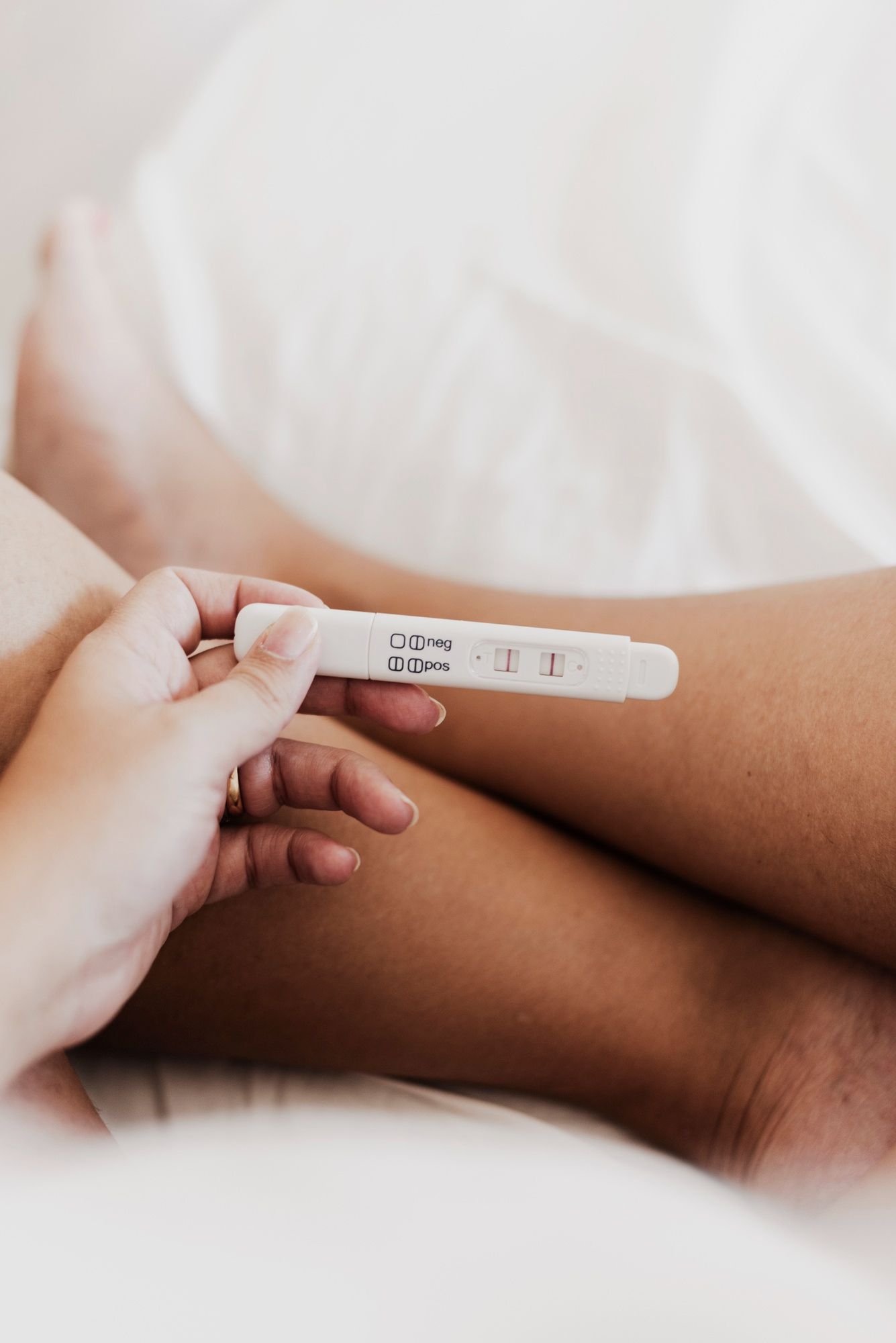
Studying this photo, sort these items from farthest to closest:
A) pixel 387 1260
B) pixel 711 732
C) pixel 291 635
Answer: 1. pixel 711 732
2. pixel 291 635
3. pixel 387 1260

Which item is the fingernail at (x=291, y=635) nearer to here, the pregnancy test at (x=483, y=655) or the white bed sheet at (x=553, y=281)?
the pregnancy test at (x=483, y=655)

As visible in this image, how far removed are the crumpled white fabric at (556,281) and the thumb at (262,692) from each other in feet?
1.23

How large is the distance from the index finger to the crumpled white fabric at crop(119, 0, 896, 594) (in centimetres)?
34

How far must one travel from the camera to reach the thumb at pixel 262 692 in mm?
425

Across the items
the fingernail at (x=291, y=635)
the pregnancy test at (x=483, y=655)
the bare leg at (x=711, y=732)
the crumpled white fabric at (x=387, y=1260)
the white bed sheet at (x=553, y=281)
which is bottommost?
the crumpled white fabric at (x=387, y=1260)

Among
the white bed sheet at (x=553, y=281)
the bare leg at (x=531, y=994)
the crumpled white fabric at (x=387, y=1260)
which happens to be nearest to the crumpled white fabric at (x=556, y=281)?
the white bed sheet at (x=553, y=281)

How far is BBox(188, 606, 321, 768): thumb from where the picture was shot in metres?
0.42

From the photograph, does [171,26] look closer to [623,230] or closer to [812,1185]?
[623,230]

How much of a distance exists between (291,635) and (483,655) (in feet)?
0.33

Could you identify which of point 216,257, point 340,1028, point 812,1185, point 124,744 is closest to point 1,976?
point 124,744

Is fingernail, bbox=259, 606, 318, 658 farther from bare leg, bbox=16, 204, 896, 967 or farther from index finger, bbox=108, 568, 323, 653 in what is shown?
bare leg, bbox=16, 204, 896, 967

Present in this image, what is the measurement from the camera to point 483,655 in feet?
1.62

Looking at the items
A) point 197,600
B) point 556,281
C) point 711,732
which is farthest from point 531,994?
point 556,281

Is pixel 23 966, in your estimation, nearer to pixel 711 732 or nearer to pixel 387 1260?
pixel 387 1260
